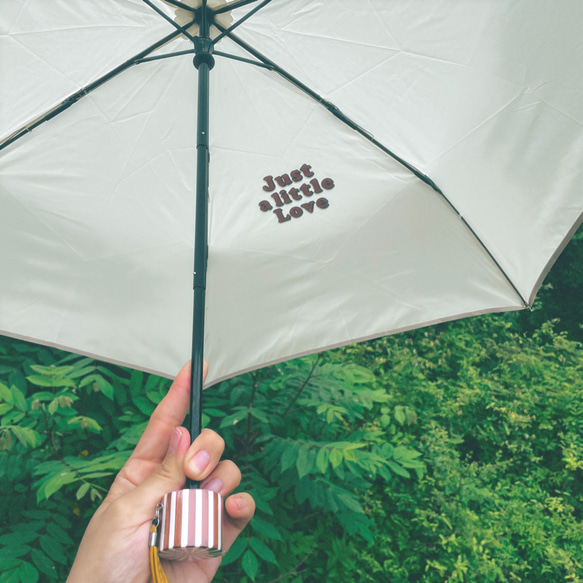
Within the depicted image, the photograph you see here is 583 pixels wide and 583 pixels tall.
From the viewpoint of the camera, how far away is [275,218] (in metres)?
2.03

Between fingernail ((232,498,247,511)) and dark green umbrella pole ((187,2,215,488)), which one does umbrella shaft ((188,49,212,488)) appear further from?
fingernail ((232,498,247,511))

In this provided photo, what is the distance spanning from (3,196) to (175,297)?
0.72m

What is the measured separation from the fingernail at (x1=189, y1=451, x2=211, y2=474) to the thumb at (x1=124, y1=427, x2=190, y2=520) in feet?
0.11

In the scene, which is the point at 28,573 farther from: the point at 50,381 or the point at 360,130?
the point at 360,130

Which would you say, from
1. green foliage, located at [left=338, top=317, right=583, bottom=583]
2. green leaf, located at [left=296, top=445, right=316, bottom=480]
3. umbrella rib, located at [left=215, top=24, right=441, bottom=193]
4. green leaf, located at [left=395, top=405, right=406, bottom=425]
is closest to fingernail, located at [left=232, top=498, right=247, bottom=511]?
green leaf, located at [left=296, top=445, right=316, bottom=480]

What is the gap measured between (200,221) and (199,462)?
74 centimetres

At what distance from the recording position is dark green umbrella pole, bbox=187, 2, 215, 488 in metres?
1.47

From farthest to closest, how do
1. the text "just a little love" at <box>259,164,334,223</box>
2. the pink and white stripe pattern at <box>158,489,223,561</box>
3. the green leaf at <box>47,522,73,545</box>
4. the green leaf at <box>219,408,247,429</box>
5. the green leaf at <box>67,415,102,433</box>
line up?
1. the green leaf at <box>219,408,247,429</box>
2. the green leaf at <box>67,415,102,433</box>
3. the green leaf at <box>47,522,73,545</box>
4. the text "just a little love" at <box>259,164,334,223</box>
5. the pink and white stripe pattern at <box>158,489,223,561</box>

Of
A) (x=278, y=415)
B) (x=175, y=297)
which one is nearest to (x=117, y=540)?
(x=175, y=297)

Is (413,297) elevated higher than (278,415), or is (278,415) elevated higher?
(413,297)

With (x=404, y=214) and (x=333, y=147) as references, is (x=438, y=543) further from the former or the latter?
(x=333, y=147)

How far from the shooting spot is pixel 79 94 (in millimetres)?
1897

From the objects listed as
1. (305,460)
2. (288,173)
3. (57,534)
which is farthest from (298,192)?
(57,534)

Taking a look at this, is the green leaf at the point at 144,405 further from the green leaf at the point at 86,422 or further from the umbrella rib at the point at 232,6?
the umbrella rib at the point at 232,6
